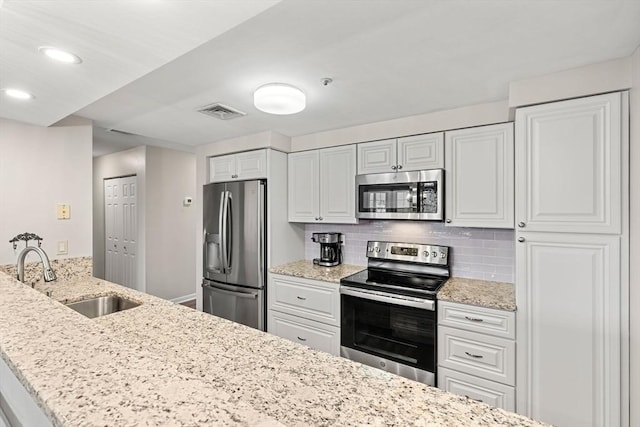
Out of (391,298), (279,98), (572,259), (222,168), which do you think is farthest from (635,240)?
(222,168)

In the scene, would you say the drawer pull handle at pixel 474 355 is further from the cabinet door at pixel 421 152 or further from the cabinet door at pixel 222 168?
the cabinet door at pixel 222 168

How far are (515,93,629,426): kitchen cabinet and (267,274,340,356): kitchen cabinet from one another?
4.40ft

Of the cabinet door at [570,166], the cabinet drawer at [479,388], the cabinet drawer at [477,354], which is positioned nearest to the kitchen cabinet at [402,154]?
the cabinet door at [570,166]

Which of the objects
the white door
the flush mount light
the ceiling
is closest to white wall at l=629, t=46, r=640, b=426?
the ceiling

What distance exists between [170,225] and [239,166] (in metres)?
2.11

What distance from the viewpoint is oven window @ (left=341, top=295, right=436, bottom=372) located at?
2213 millimetres

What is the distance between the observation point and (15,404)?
3.74 feet

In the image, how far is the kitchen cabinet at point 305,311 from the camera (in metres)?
2.66

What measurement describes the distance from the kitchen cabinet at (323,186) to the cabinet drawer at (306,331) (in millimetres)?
976

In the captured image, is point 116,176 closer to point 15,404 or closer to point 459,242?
point 15,404

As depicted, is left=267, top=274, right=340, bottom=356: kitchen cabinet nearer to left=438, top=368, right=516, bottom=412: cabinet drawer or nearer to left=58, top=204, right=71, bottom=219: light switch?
left=438, top=368, right=516, bottom=412: cabinet drawer

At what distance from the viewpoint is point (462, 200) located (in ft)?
7.91

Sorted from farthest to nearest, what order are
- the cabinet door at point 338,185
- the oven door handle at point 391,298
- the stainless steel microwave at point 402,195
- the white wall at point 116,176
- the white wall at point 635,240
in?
1. the white wall at point 116,176
2. the cabinet door at point 338,185
3. the stainless steel microwave at point 402,195
4. the oven door handle at point 391,298
5. the white wall at point 635,240

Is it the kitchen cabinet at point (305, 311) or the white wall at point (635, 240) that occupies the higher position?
the white wall at point (635, 240)
